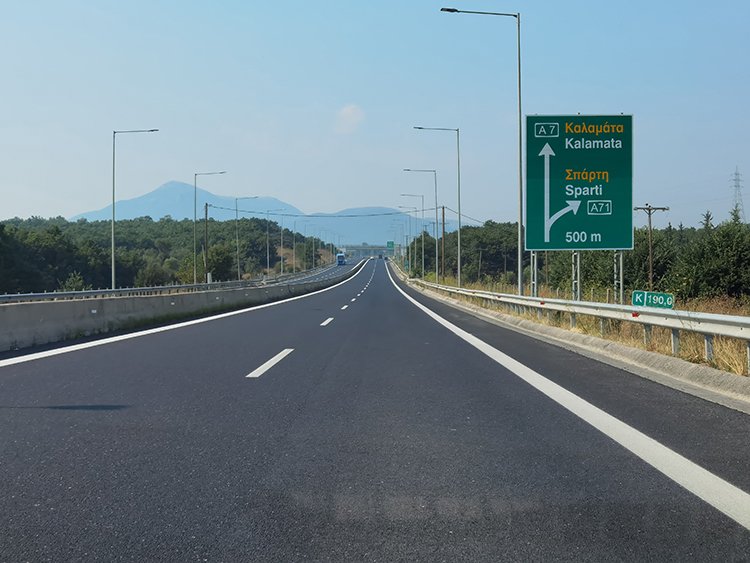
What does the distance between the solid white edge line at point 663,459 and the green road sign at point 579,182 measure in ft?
30.1

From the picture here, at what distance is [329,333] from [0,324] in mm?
6767

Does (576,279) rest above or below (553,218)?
below

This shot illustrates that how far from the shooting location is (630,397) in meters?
7.68

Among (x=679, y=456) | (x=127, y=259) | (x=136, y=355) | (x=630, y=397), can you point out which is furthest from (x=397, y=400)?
(x=127, y=259)

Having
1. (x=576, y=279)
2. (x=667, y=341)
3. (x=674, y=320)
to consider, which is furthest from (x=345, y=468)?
(x=576, y=279)

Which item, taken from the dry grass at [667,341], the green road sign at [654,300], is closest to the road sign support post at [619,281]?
the dry grass at [667,341]

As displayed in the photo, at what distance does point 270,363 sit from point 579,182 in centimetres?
1037

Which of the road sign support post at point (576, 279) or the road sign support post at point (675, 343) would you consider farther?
the road sign support post at point (576, 279)

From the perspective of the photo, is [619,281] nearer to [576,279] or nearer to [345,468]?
[576,279]

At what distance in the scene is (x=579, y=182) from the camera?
56.7 feet

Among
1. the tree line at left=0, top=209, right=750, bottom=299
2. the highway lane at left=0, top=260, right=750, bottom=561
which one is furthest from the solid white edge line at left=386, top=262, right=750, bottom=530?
the tree line at left=0, top=209, right=750, bottom=299

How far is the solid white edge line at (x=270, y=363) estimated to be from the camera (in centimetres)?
930

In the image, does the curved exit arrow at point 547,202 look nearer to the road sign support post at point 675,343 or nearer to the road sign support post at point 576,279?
the road sign support post at point 576,279

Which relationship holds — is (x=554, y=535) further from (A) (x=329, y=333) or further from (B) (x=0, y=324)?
(A) (x=329, y=333)
